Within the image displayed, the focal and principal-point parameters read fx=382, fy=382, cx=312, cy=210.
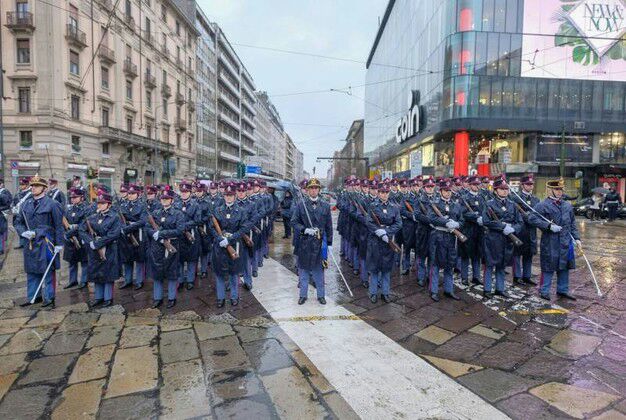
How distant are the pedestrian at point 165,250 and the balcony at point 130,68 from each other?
108 feet

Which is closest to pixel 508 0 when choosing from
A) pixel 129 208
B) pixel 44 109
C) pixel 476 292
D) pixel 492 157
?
pixel 492 157

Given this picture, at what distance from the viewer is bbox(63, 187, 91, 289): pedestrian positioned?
680 cm

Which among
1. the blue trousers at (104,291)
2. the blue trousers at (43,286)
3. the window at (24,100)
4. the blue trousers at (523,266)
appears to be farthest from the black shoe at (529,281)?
the window at (24,100)

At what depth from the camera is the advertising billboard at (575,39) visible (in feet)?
94.2

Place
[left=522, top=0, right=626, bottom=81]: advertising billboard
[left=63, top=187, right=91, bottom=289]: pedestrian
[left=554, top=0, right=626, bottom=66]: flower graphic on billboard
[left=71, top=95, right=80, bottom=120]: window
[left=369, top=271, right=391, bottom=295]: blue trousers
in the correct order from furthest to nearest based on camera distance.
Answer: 1. [left=554, top=0, right=626, bottom=66]: flower graphic on billboard
2. [left=522, top=0, right=626, bottom=81]: advertising billboard
3. [left=71, top=95, right=80, bottom=120]: window
4. [left=63, top=187, right=91, bottom=289]: pedestrian
5. [left=369, top=271, right=391, bottom=295]: blue trousers

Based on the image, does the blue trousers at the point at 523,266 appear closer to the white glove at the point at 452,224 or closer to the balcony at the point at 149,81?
the white glove at the point at 452,224

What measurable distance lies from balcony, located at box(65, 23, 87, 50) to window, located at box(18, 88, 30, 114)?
14.9ft

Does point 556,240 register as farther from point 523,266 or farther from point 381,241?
point 381,241

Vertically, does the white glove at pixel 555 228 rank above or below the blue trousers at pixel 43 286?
above

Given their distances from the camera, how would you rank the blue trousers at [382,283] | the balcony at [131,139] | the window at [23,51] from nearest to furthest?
the blue trousers at [382,283] < the window at [23,51] < the balcony at [131,139]

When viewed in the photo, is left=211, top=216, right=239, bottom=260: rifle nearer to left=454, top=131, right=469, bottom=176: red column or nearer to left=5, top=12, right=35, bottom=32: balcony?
left=454, top=131, right=469, bottom=176: red column

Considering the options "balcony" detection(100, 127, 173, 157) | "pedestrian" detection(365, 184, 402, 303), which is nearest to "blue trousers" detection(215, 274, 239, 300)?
"pedestrian" detection(365, 184, 402, 303)

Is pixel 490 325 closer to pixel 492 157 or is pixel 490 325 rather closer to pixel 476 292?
pixel 476 292

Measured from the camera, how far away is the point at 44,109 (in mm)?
25844
